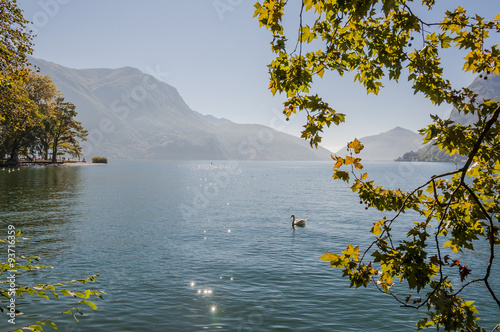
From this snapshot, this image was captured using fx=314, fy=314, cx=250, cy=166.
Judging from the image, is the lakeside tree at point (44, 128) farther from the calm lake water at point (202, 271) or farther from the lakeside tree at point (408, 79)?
the lakeside tree at point (408, 79)

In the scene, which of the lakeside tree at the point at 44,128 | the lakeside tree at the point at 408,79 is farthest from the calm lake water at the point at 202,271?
the lakeside tree at the point at 44,128

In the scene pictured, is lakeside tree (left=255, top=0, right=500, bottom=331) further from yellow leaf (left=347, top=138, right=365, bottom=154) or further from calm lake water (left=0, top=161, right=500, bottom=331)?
calm lake water (left=0, top=161, right=500, bottom=331)

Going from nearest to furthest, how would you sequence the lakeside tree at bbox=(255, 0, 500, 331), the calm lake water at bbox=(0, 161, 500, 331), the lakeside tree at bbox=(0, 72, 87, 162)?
the lakeside tree at bbox=(255, 0, 500, 331) < the calm lake water at bbox=(0, 161, 500, 331) < the lakeside tree at bbox=(0, 72, 87, 162)

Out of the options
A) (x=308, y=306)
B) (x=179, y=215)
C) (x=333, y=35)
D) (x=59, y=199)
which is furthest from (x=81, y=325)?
(x=59, y=199)

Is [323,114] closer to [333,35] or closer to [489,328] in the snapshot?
[333,35]

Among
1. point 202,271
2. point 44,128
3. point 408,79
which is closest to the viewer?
point 408,79

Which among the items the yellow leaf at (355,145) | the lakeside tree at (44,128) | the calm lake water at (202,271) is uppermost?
the lakeside tree at (44,128)

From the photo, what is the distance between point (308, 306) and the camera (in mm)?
14945

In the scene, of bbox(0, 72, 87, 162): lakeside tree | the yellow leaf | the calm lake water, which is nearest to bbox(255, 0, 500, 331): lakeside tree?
the yellow leaf

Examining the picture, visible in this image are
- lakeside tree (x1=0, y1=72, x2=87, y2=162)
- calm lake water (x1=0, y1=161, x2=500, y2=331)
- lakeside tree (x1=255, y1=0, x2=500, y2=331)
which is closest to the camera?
lakeside tree (x1=255, y1=0, x2=500, y2=331)

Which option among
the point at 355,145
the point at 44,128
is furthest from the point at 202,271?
the point at 44,128

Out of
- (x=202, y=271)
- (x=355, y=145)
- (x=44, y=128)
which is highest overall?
(x=44, y=128)

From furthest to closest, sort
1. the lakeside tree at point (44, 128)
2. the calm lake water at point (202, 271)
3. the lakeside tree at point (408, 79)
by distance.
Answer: the lakeside tree at point (44, 128) < the calm lake water at point (202, 271) < the lakeside tree at point (408, 79)

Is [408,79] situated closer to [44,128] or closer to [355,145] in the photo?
[355,145]
